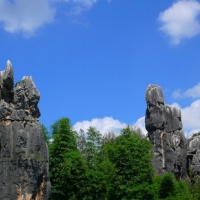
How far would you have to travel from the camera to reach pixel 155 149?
151 feet

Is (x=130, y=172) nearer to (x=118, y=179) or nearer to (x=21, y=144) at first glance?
(x=118, y=179)

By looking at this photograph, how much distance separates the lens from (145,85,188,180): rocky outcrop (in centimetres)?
4588

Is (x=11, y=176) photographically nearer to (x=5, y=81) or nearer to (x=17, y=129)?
(x=17, y=129)

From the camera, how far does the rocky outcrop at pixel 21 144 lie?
28.4 m

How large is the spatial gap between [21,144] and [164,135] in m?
20.2

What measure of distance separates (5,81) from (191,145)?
26144 millimetres

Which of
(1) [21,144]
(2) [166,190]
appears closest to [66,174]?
(2) [166,190]

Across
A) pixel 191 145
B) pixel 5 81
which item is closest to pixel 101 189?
pixel 5 81

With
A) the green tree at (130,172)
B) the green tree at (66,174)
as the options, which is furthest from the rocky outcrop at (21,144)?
the green tree at (130,172)

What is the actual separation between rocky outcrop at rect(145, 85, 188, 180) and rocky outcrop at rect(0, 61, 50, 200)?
17608mm

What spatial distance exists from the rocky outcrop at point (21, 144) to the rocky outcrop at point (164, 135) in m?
17.6

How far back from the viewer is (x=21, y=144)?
95.5 ft

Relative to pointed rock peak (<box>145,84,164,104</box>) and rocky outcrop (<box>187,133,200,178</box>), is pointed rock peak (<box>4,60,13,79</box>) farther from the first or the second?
rocky outcrop (<box>187,133,200,178</box>)

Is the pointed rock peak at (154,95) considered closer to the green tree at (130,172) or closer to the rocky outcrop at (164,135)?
the rocky outcrop at (164,135)
